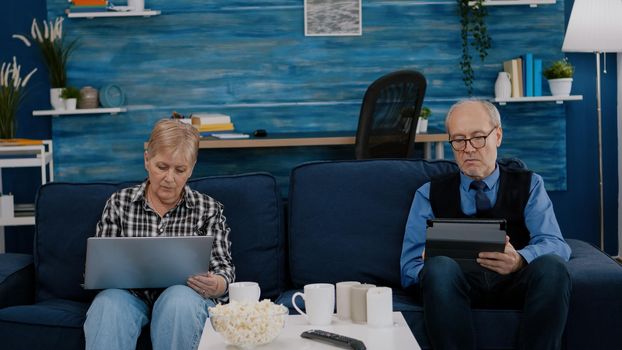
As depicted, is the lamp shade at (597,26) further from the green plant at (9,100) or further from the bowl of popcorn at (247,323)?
the bowl of popcorn at (247,323)

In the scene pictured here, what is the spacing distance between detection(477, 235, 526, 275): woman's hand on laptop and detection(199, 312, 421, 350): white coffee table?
18.3 inches

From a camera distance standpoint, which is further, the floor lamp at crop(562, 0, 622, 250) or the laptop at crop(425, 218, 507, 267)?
the floor lamp at crop(562, 0, 622, 250)

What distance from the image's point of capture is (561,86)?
16.6 ft

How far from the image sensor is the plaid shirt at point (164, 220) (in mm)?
2732

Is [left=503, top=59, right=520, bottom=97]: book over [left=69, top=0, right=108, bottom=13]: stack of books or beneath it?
beneath

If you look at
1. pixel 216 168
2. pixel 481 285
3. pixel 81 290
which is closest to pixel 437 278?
pixel 481 285

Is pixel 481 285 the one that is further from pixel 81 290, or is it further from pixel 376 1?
pixel 376 1

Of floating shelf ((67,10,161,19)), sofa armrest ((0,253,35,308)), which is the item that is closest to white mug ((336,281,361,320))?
sofa armrest ((0,253,35,308))

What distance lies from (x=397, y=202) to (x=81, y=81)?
9.57ft

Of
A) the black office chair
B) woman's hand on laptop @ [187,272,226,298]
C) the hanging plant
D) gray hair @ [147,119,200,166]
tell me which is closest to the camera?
woman's hand on laptop @ [187,272,226,298]

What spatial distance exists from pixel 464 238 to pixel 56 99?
3341 mm

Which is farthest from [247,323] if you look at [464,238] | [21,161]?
[21,161]

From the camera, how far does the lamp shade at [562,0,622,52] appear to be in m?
4.72

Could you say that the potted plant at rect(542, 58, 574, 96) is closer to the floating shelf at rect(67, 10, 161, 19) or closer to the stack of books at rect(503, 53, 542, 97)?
the stack of books at rect(503, 53, 542, 97)
